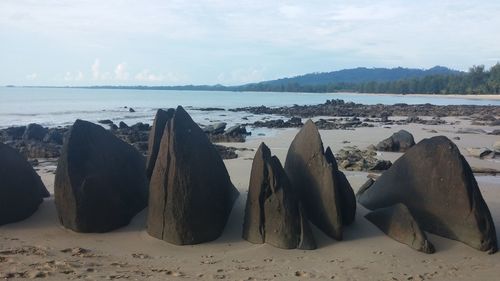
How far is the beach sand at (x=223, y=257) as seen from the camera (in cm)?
616

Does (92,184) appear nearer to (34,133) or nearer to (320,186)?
(320,186)

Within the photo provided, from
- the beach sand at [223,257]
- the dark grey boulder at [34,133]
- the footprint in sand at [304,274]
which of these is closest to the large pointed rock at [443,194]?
the beach sand at [223,257]

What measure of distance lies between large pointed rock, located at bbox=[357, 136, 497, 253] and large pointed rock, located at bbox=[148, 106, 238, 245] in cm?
270

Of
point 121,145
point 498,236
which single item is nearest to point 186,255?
point 121,145

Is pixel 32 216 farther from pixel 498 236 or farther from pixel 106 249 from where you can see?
pixel 498 236

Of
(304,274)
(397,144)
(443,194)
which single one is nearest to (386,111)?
(397,144)

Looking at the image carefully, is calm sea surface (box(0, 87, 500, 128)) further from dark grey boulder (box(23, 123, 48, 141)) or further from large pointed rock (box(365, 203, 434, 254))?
large pointed rock (box(365, 203, 434, 254))

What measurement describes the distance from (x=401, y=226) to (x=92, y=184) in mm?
4387

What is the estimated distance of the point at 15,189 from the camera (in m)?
8.17

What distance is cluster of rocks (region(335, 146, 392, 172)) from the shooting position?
48.7ft

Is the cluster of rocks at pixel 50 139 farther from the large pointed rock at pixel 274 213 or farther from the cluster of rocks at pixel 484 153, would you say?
the large pointed rock at pixel 274 213

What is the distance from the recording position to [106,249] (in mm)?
7098

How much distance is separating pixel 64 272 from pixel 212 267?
5.59 feet

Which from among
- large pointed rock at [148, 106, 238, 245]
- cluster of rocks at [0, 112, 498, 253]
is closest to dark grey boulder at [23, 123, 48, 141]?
cluster of rocks at [0, 112, 498, 253]
